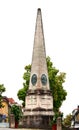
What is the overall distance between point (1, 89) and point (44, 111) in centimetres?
1001

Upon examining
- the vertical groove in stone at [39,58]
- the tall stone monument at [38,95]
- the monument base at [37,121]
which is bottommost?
the monument base at [37,121]

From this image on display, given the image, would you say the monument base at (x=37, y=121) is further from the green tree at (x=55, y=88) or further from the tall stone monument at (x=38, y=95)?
the green tree at (x=55, y=88)

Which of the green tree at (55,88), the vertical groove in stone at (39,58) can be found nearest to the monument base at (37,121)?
the vertical groove in stone at (39,58)

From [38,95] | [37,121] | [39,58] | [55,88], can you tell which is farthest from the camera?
[55,88]

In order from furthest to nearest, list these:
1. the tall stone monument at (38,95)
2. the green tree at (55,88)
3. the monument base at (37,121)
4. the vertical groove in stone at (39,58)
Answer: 1. the green tree at (55,88)
2. the vertical groove in stone at (39,58)
3. the tall stone monument at (38,95)
4. the monument base at (37,121)

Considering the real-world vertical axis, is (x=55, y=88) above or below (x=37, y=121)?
above

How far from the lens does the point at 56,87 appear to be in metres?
64.0

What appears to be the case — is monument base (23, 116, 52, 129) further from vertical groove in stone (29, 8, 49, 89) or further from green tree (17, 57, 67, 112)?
green tree (17, 57, 67, 112)

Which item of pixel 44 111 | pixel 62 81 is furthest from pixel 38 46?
pixel 62 81

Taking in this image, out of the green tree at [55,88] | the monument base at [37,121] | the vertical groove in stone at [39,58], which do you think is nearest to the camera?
the monument base at [37,121]

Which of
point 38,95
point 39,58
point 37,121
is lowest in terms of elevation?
point 37,121

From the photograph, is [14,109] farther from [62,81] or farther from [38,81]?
[38,81]

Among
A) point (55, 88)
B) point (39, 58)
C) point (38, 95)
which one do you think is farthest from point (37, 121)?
point (55, 88)

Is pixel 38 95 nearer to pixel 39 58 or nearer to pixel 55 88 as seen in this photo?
pixel 39 58
